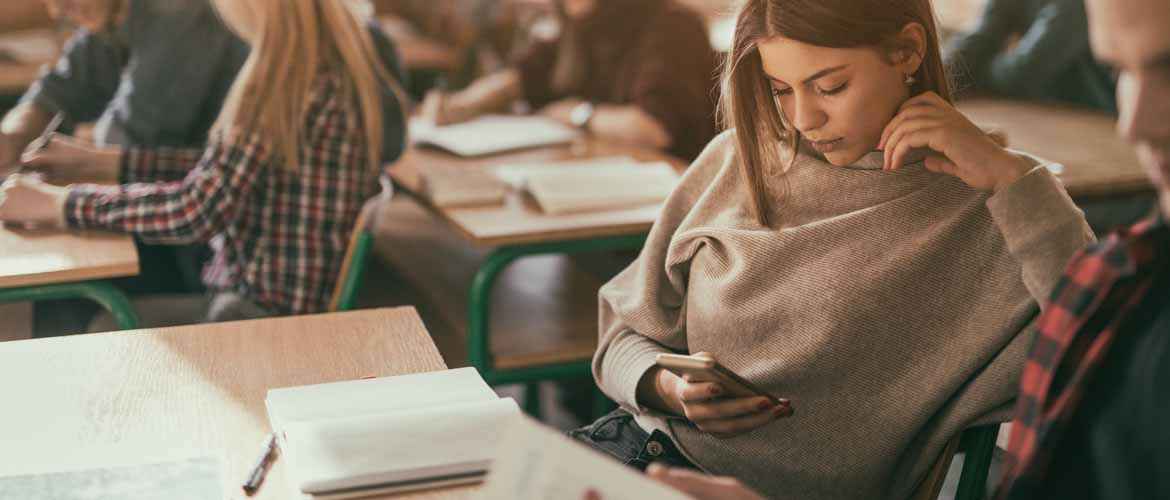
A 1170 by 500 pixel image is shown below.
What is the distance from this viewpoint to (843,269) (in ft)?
4.47

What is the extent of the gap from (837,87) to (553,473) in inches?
24.8

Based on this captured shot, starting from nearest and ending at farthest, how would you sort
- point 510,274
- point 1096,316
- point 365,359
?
point 1096,316, point 365,359, point 510,274

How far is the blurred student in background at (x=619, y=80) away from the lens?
9.80 feet

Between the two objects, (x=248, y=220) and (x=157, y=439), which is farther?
(x=248, y=220)

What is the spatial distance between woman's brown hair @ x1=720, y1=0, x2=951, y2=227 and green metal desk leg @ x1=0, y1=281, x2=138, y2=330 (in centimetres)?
103

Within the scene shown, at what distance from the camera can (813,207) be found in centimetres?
142

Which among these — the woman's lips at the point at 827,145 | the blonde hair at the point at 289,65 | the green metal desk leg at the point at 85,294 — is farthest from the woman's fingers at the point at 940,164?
the green metal desk leg at the point at 85,294

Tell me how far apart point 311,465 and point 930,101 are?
0.73 meters

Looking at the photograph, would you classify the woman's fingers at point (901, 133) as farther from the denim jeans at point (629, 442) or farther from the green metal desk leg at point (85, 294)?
the green metal desk leg at point (85, 294)

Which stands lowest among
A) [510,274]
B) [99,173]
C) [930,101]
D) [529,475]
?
[510,274]

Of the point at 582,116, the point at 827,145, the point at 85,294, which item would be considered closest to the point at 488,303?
the point at 85,294

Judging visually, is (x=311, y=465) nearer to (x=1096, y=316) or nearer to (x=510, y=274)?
(x=1096, y=316)

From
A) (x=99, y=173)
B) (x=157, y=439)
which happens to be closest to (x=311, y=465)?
(x=157, y=439)

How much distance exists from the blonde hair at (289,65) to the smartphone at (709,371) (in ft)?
3.48
